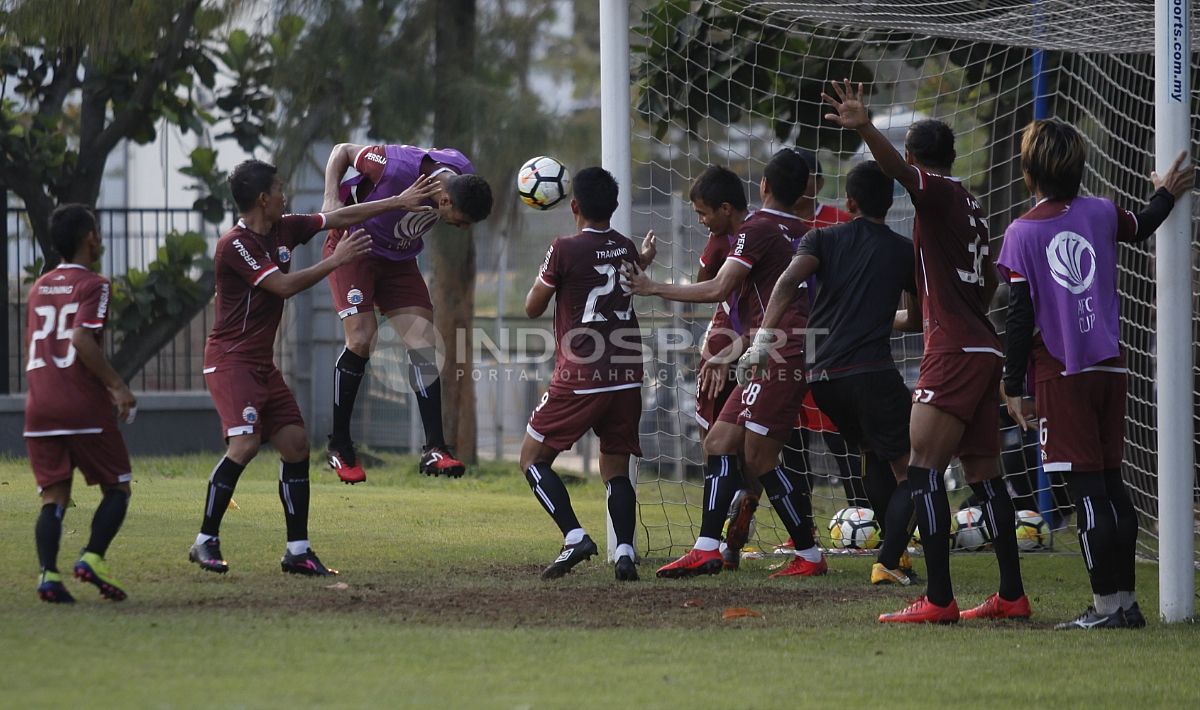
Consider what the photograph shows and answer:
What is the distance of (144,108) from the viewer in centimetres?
1521

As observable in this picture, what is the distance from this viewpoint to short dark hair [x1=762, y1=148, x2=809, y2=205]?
25.7ft

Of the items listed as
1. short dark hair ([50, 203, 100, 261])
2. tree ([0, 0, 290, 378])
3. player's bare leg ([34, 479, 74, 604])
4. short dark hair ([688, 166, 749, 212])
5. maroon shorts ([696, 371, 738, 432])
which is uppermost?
tree ([0, 0, 290, 378])

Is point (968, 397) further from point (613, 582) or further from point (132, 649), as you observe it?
point (132, 649)

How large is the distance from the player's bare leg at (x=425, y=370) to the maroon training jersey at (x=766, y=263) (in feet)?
6.06

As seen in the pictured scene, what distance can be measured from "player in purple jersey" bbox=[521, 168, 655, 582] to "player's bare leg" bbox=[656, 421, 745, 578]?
0.31 m

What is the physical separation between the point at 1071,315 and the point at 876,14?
3.68 m

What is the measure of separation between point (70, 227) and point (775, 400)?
12.1 ft

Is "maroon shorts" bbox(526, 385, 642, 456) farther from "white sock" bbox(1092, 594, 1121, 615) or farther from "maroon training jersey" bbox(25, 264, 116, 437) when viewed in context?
"white sock" bbox(1092, 594, 1121, 615)

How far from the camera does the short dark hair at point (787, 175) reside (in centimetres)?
783

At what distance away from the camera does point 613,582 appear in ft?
24.5

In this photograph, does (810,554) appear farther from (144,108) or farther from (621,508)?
(144,108)

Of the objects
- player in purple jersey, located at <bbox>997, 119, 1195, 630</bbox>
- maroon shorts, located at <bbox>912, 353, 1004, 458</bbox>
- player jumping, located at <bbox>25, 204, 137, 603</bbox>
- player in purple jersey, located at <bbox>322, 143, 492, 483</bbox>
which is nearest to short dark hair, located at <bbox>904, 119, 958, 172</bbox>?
player in purple jersey, located at <bbox>997, 119, 1195, 630</bbox>

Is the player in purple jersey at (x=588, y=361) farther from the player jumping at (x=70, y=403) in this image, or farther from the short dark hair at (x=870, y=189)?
the player jumping at (x=70, y=403)

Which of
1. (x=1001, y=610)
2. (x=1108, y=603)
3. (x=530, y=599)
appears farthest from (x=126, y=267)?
(x=1108, y=603)
